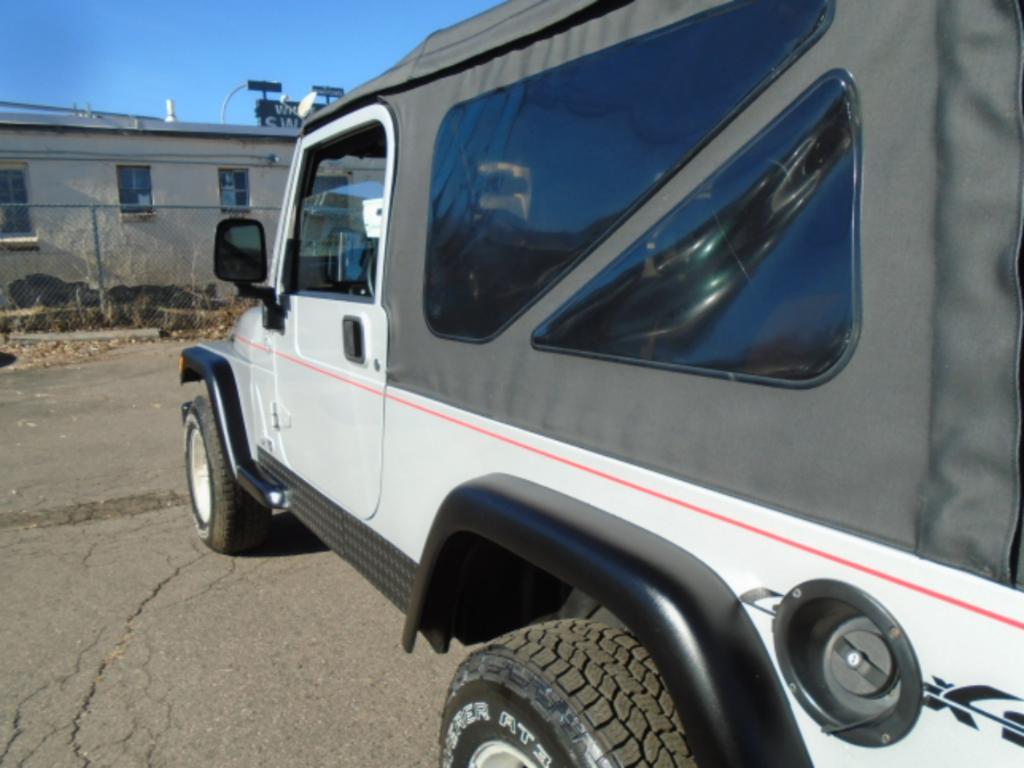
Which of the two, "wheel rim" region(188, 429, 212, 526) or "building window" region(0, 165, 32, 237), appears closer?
"wheel rim" region(188, 429, 212, 526)

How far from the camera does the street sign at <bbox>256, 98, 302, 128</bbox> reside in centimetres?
2111

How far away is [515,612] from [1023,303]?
165 centimetres

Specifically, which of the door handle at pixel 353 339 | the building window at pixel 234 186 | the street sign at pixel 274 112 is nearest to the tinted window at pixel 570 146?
the door handle at pixel 353 339

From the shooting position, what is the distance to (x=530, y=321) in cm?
188

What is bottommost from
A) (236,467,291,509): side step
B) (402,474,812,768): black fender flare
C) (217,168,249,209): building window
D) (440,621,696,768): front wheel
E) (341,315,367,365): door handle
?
(236,467,291,509): side step

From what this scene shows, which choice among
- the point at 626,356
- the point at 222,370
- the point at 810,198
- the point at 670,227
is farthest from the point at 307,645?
the point at 810,198

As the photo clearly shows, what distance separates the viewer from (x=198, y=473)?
4578 millimetres

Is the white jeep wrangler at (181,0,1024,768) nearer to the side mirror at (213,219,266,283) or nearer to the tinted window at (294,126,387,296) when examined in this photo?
the tinted window at (294,126,387,296)

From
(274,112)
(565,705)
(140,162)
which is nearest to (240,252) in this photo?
(565,705)

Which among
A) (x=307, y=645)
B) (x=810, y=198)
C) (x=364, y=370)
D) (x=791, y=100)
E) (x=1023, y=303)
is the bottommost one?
(x=307, y=645)

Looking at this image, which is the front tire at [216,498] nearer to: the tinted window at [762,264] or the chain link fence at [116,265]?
the tinted window at [762,264]

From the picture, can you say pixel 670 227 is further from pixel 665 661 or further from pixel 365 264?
pixel 365 264

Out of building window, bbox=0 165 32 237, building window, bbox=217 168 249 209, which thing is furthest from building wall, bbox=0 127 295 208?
building window, bbox=0 165 32 237

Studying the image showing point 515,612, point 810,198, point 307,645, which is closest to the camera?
point 810,198
